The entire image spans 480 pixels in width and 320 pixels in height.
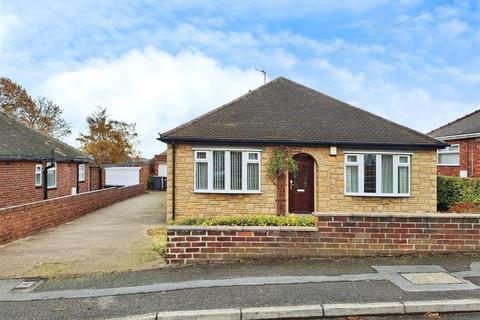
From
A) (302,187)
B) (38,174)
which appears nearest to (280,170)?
(302,187)

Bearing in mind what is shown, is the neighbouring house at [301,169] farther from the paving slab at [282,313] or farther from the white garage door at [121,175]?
the white garage door at [121,175]

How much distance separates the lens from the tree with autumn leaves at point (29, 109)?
3278cm

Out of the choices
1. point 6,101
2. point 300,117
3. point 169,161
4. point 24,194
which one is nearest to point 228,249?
point 169,161

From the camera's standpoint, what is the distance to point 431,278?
208 inches

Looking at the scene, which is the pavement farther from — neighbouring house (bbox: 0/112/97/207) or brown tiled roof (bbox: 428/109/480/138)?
brown tiled roof (bbox: 428/109/480/138)

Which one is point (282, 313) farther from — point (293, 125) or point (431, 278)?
point (293, 125)

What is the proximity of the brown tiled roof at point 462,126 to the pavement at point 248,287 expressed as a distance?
1424 centimetres

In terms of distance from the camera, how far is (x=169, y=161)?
12.0 m

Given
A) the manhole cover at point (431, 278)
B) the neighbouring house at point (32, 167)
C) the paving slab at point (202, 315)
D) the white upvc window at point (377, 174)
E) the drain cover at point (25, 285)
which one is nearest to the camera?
the paving slab at point (202, 315)

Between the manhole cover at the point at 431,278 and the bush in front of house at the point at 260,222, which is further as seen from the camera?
the bush in front of house at the point at 260,222

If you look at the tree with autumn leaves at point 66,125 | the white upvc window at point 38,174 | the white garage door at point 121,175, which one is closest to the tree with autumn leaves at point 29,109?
the tree with autumn leaves at point 66,125

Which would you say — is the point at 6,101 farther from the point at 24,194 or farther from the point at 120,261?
the point at 120,261

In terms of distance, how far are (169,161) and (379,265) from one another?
308 inches

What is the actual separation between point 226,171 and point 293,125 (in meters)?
3.06
